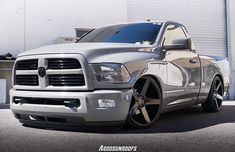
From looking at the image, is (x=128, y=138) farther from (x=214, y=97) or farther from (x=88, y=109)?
(x=214, y=97)

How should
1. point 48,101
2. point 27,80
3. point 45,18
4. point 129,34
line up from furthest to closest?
point 45,18
point 129,34
point 27,80
point 48,101

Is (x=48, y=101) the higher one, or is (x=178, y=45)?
(x=178, y=45)

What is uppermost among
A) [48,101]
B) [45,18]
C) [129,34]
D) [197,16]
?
[197,16]

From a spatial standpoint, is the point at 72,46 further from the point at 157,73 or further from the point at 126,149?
the point at 126,149

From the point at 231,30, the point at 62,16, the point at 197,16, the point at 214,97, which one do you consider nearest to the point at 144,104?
the point at 214,97

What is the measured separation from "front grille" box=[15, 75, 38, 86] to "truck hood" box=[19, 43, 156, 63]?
1.03ft

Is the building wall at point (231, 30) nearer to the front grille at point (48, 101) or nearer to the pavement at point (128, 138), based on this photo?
the pavement at point (128, 138)

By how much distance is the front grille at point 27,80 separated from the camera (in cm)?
521

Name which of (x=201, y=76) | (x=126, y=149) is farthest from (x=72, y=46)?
(x=201, y=76)

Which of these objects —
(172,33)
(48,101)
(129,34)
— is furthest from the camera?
(172,33)

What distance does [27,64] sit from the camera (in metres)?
5.34

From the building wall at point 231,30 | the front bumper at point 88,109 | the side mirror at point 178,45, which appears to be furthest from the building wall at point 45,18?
the front bumper at point 88,109

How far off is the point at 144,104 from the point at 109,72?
2.76ft

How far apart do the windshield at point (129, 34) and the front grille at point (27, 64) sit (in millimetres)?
1381
